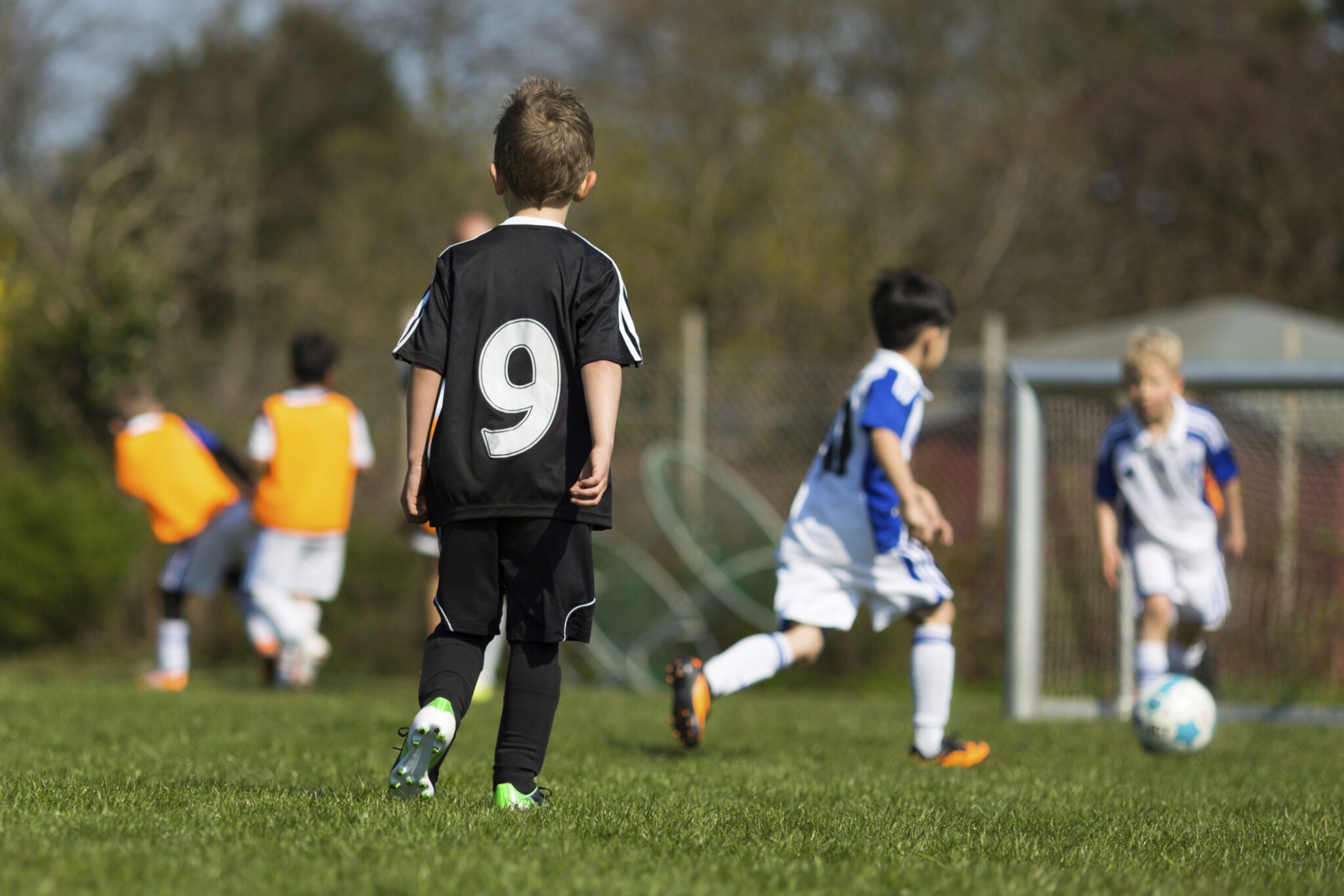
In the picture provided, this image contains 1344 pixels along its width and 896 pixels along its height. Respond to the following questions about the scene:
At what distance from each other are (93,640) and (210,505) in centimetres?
270

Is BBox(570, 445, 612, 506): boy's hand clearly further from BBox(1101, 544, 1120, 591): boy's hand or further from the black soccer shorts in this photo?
BBox(1101, 544, 1120, 591): boy's hand

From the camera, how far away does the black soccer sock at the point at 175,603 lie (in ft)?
27.2

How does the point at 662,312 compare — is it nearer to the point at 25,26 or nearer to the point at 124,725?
the point at 124,725

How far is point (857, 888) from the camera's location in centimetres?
264

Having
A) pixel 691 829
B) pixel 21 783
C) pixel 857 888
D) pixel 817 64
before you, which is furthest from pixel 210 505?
pixel 817 64

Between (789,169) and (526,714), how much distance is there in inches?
496

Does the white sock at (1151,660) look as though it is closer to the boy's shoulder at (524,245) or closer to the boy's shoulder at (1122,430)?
the boy's shoulder at (1122,430)

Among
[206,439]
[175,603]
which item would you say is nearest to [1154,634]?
[206,439]

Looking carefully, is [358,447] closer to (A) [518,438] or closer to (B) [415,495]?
(B) [415,495]

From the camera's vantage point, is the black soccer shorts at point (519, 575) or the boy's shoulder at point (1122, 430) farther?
the boy's shoulder at point (1122, 430)

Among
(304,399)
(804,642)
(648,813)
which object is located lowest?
(648,813)

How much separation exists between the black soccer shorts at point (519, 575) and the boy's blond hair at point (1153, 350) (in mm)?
3400

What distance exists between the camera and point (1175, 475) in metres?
6.30

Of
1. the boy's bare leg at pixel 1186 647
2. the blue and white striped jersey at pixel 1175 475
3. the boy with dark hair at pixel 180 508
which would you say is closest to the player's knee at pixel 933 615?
the blue and white striped jersey at pixel 1175 475
